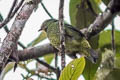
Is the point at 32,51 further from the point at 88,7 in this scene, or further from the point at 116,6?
the point at 116,6

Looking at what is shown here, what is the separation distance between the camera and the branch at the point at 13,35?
77 centimetres

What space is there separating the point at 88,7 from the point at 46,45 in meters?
0.33

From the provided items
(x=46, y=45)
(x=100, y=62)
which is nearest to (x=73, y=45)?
(x=100, y=62)

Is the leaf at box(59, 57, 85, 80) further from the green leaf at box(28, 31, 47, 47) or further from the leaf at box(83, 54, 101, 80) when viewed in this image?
the green leaf at box(28, 31, 47, 47)

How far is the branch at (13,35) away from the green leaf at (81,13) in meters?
0.75

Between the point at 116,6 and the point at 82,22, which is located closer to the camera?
the point at 116,6

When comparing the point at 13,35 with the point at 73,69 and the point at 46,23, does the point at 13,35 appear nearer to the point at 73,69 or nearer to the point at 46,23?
the point at 73,69

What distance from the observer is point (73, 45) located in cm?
126

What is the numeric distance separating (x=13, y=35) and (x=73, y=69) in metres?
0.21

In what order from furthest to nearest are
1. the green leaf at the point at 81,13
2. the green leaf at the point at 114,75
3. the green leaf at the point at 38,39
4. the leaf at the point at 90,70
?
the green leaf at the point at 38,39, the green leaf at the point at 81,13, the leaf at the point at 90,70, the green leaf at the point at 114,75

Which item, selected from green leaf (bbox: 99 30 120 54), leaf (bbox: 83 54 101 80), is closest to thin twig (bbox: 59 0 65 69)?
leaf (bbox: 83 54 101 80)

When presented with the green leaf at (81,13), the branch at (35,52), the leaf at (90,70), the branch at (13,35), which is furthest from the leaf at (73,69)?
the green leaf at (81,13)

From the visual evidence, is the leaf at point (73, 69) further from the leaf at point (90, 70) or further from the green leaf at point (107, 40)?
the green leaf at point (107, 40)

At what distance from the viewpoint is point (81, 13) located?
5.73ft
